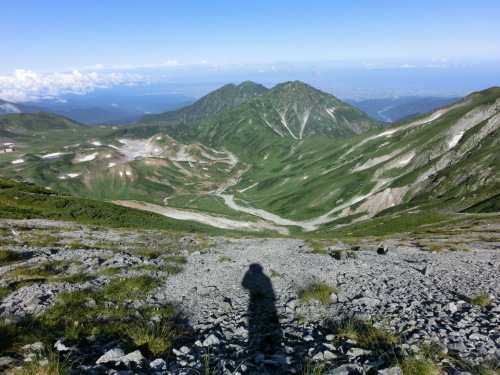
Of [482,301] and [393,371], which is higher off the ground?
[393,371]

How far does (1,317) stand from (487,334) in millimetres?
19649

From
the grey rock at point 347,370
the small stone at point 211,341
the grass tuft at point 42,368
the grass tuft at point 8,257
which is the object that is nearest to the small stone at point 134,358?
the grass tuft at point 42,368

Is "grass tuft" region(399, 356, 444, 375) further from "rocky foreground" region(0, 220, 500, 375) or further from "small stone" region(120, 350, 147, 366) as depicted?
"small stone" region(120, 350, 147, 366)

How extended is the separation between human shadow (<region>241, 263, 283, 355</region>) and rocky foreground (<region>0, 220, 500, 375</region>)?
0.05 metres

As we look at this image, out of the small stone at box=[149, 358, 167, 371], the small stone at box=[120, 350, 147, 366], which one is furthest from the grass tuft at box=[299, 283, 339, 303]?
the small stone at box=[120, 350, 147, 366]

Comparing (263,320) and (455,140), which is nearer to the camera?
(263,320)

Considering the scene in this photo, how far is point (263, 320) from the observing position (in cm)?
1277

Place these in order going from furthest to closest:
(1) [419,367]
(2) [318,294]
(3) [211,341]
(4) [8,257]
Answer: (4) [8,257], (2) [318,294], (3) [211,341], (1) [419,367]

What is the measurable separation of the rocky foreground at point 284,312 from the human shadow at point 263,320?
5 centimetres

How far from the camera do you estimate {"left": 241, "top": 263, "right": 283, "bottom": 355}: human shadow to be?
33.3 ft

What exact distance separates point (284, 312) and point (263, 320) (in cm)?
141

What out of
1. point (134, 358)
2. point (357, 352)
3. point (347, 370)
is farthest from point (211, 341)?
point (357, 352)

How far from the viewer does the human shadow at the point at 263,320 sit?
33.3 ft

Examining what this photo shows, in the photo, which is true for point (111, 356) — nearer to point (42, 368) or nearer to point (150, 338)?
point (150, 338)
